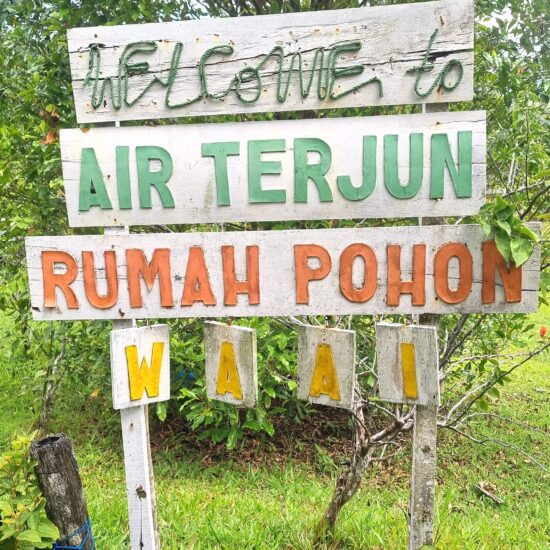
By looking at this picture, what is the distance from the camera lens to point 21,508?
7.27 feet

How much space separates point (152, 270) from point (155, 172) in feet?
1.24

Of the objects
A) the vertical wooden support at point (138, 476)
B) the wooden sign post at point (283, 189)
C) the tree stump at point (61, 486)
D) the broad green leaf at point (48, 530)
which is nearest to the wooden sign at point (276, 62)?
the wooden sign post at point (283, 189)

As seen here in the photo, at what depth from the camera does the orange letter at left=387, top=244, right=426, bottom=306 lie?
2115 millimetres

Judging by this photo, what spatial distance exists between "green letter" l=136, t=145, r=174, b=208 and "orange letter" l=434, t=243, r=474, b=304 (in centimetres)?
104

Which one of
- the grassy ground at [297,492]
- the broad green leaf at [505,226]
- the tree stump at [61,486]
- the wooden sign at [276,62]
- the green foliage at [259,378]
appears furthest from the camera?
the green foliage at [259,378]

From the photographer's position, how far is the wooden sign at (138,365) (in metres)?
2.22

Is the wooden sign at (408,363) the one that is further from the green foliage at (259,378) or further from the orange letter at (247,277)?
the green foliage at (259,378)

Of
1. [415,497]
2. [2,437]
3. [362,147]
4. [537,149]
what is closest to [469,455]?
[415,497]

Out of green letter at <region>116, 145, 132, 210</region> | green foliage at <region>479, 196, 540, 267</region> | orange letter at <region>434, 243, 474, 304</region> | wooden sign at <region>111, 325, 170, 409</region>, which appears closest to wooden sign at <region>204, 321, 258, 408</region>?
wooden sign at <region>111, 325, 170, 409</region>

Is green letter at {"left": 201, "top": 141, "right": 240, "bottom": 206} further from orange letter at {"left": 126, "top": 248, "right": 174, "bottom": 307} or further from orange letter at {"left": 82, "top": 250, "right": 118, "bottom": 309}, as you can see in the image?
orange letter at {"left": 82, "top": 250, "right": 118, "bottom": 309}

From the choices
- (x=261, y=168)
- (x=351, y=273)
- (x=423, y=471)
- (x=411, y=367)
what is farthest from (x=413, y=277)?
(x=423, y=471)

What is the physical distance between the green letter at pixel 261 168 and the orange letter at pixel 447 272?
2.07ft

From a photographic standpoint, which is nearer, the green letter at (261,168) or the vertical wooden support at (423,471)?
the green letter at (261,168)

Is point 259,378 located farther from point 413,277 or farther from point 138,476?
point 413,277
